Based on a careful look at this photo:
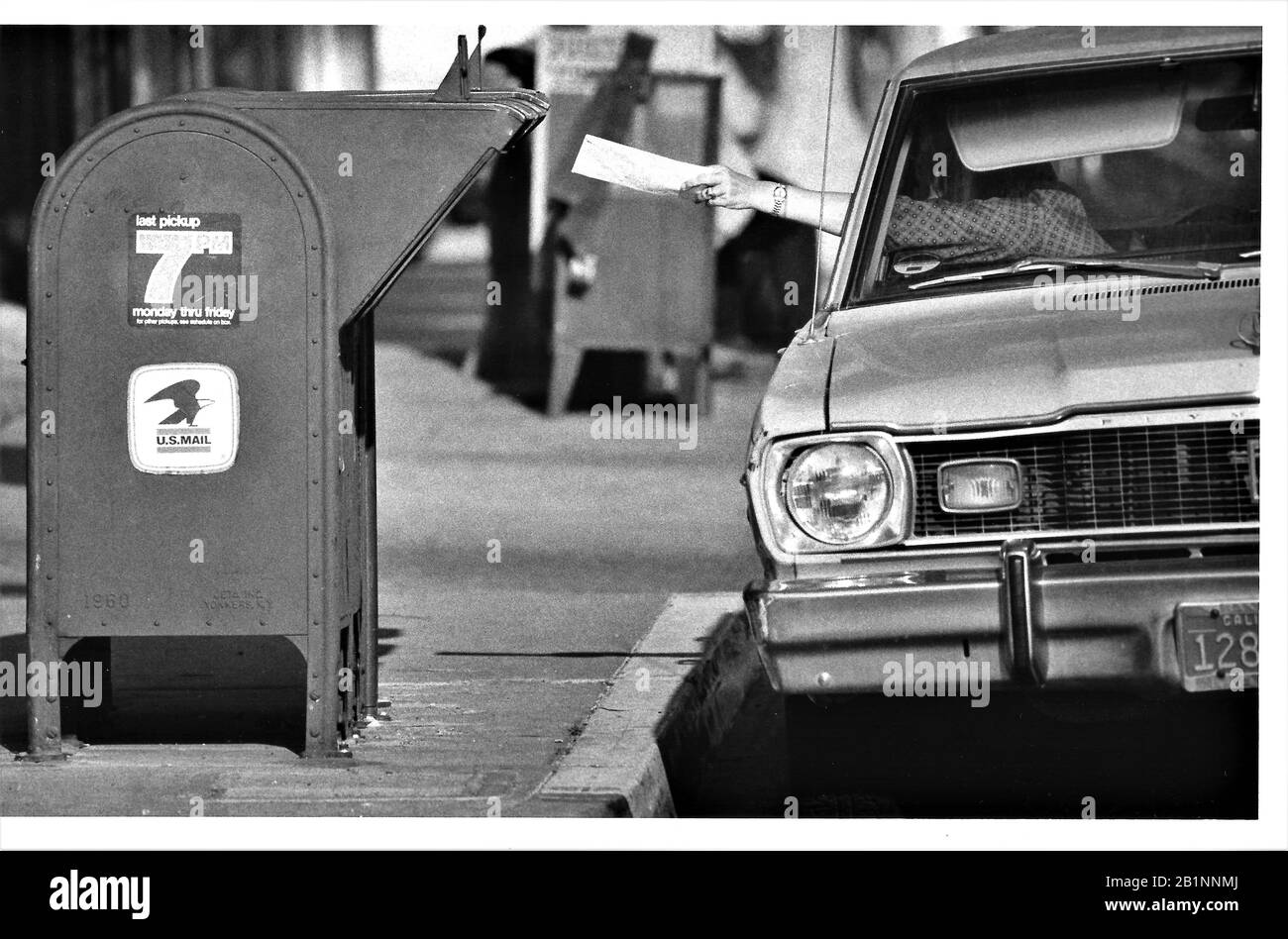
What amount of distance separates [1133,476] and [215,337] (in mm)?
2481

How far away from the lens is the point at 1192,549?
3.77 metres

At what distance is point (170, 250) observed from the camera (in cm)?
441

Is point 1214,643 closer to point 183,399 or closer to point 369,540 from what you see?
point 369,540

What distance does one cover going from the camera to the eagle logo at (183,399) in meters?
4.45

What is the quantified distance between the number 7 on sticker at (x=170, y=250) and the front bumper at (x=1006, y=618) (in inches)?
71.8

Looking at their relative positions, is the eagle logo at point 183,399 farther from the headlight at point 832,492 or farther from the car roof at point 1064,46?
the car roof at point 1064,46

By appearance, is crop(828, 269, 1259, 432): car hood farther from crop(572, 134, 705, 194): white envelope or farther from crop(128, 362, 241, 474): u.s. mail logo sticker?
crop(128, 362, 241, 474): u.s. mail logo sticker

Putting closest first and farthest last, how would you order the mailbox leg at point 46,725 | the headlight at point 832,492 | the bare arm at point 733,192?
the headlight at point 832,492 < the mailbox leg at point 46,725 < the bare arm at point 733,192

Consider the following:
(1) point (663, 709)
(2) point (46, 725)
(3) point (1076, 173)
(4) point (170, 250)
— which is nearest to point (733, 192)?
(3) point (1076, 173)

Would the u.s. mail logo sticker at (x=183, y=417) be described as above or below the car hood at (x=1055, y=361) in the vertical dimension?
below

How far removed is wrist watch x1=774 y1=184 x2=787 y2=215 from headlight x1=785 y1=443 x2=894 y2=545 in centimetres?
154

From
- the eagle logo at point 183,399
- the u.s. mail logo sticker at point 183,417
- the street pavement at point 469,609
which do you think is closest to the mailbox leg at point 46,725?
the street pavement at point 469,609

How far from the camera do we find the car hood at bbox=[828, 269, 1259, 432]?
3779 millimetres

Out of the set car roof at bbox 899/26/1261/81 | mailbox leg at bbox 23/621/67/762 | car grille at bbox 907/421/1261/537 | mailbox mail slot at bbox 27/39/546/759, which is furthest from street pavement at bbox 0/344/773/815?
car roof at bbox 899/26/1261/81
